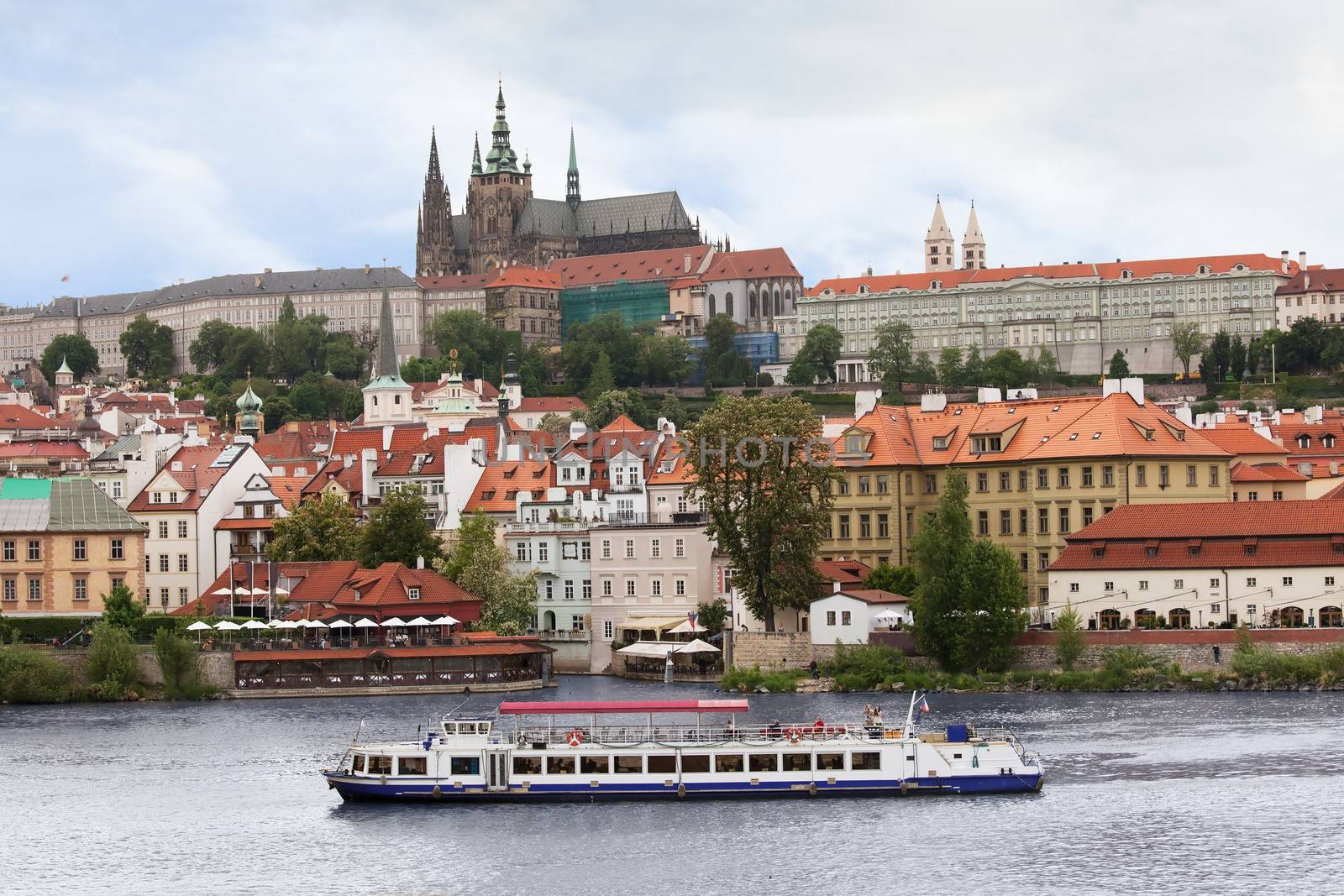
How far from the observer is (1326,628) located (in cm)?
7719

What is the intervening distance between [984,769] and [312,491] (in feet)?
179

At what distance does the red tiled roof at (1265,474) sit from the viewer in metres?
95.2

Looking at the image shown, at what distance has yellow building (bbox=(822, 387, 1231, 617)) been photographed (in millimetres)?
88000

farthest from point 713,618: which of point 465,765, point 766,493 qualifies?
point 465,765

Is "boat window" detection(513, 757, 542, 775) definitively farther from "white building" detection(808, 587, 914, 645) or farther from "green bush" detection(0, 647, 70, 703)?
"green bush" detection(0, 647, 70, 703)

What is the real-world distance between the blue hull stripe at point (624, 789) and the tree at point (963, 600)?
59.7ft

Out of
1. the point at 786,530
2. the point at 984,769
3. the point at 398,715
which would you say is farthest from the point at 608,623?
the point at 984,769

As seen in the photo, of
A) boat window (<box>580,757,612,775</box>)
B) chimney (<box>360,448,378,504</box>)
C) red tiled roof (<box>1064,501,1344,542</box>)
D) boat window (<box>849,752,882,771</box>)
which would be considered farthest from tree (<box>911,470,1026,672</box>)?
chimney (<box>360,448,378,504</box>)

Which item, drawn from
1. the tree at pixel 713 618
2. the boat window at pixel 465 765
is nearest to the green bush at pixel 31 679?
the tree at pixel 713 618

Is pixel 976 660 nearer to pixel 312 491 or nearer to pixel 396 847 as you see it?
pixel 396 847

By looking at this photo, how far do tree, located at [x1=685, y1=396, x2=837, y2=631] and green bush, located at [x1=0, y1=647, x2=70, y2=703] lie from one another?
71.3 ft

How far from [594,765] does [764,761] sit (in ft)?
13.0

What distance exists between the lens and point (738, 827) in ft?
185

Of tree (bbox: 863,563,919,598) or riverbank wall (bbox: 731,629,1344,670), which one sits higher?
tree (bbox: 863,563,919,598)
